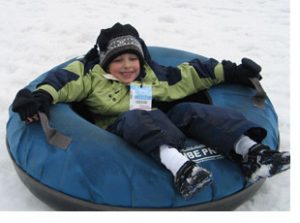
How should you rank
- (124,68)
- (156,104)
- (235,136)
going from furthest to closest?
(156,104)
(124,68)
(235,136)

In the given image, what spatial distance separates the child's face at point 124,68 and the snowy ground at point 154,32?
36.2 inches

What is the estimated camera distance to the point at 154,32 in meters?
5.26

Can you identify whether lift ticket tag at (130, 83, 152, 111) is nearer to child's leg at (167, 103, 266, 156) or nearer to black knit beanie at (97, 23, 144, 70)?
black knit beanie at (97, 23, 144, 70)

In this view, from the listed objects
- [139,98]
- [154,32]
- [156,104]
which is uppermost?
[139,98]

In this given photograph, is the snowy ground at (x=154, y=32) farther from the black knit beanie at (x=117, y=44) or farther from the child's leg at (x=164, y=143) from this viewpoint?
the child's leg at (x=164, y=143)

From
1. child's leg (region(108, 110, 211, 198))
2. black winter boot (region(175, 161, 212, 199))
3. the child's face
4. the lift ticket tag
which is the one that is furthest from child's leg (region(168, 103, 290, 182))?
the child's face

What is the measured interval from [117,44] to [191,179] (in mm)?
1191

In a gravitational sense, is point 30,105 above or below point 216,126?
above

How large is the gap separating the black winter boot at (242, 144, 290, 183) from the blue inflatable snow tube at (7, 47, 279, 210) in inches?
2.7

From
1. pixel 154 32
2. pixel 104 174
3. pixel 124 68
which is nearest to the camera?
pixel 104 174

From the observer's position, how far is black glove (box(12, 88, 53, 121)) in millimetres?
2279

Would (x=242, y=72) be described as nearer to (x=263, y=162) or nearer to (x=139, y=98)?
(x=139, y=98)

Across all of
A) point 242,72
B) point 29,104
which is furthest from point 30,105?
point 242,72

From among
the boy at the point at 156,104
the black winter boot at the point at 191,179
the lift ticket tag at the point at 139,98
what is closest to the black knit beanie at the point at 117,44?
the boy at the point at 156,104
